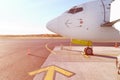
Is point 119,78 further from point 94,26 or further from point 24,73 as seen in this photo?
point 94,26

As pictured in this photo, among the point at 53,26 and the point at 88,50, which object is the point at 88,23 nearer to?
the point at 53,26

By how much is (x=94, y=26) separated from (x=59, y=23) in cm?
280

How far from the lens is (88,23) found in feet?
48.8

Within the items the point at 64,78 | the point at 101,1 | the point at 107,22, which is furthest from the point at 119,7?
the point at 101,1

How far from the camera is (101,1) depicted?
48.8 feet

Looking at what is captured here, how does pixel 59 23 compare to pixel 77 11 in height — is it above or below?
below

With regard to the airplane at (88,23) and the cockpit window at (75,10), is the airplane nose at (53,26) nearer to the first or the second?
the airplane at (88,23)

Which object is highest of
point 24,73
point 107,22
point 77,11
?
point 77,11

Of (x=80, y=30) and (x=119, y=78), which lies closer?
(x=119, y=78)

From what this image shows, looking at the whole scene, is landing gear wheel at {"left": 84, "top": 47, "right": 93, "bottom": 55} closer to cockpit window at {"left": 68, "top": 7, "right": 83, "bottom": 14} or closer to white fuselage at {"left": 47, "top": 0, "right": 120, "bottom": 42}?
white fuselage at {"left": 47, "top": 0, "right": 120, "bottom": 42}

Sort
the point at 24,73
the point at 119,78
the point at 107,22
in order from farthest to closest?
the point at 107,22, the point at 24,73, the point at 119,78

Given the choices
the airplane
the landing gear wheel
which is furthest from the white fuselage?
the landing gear wheel

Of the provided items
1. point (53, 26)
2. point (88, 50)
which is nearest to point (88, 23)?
point (53, 26)

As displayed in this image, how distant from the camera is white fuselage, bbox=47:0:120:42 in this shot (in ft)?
47.4
